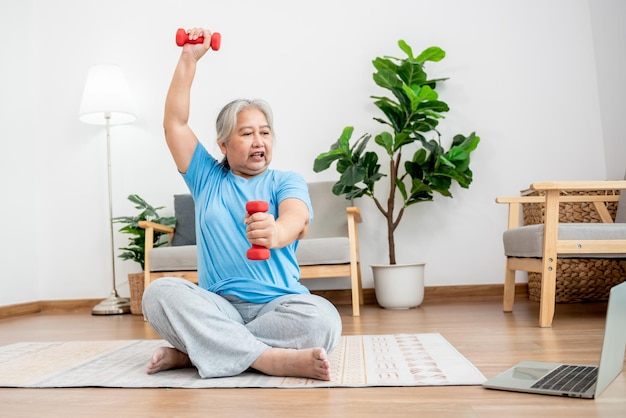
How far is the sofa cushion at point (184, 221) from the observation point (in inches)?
137

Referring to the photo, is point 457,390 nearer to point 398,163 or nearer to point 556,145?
point 398,163

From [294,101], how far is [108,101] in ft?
3.74

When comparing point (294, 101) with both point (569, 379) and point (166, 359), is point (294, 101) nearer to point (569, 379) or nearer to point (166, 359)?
point (166, 359)

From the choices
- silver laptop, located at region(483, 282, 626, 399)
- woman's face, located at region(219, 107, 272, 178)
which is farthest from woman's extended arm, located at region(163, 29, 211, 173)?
silver laptop, located at region(483, 282, 626, 399)

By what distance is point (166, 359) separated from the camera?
5.15ft

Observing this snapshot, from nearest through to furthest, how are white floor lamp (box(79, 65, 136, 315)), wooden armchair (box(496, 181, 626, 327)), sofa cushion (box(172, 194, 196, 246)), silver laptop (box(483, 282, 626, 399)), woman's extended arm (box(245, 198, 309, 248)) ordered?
silver laptop (box(483, 282, 626, 399))
woman's extended arm (box(245, 198, 309, 248))
wooden armchair (box(496, 181, 626, 327))
sofa cushion (box(172, 194, 196, 246))
white floor lamp (box(79, 65, 136, 315))

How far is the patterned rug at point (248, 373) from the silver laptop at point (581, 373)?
0.08m

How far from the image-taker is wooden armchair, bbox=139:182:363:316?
2.95 metres

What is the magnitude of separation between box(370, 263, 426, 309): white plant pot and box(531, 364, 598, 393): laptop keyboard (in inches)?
67.6

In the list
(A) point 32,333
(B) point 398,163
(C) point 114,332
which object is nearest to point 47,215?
(A) point 32,333

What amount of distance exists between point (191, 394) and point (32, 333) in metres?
1.72

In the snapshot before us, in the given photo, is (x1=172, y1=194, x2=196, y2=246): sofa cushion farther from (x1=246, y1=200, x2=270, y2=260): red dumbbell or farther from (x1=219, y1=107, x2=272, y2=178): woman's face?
(x1=246, y1=200, x2=270, y2=260): red dumbbell

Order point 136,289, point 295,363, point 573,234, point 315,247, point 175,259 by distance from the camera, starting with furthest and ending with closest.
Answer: point 136,289 < point 175,259 < point 315,247 < point 573,234 < point 295,363

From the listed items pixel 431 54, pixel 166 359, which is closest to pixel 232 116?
pixel 166 359
